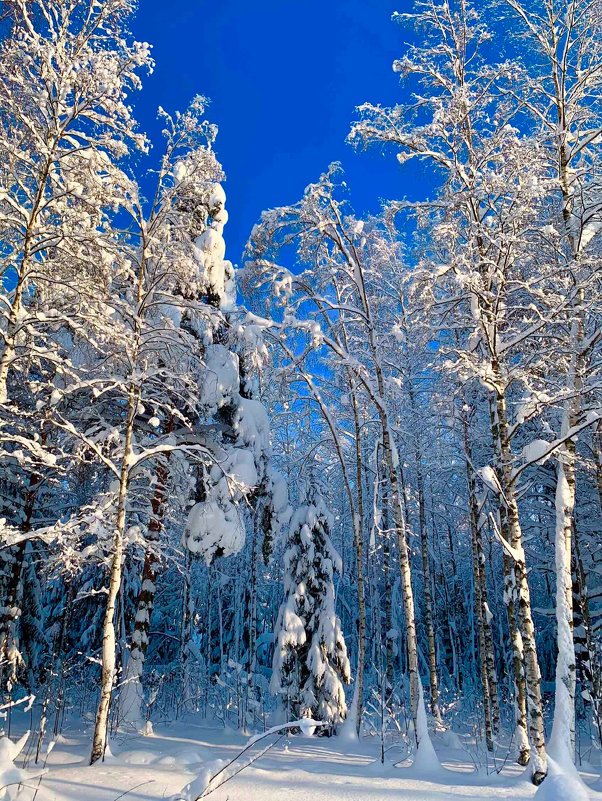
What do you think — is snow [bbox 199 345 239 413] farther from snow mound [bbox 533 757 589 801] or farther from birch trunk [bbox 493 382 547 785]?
snow mound [bbox 533 757 589 801]

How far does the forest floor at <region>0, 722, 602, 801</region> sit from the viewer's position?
5.63m

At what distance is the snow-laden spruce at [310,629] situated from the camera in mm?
11086

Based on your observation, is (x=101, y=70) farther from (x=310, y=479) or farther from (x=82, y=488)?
(x=82, y=488)

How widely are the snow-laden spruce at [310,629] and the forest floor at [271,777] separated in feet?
6.10

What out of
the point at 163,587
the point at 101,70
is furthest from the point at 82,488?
the point at 163,587

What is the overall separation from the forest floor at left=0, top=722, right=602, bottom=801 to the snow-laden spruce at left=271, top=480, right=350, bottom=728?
1.86 meters

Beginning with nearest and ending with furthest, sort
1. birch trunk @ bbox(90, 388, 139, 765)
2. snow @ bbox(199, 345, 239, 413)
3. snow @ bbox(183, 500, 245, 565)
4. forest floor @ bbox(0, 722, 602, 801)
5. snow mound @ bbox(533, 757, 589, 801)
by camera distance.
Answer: snow mound @ bbox(533, 757, 589, 801) → forest floor @ bbox(0, 722, 602, 801) → birch trunk @ bbox(90, 388, 139, 765) → snow @ bbox(183, 500, 245, 565) → snow @ bbox(199, 345, 239, 413)

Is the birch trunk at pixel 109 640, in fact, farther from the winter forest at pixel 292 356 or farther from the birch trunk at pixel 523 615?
the birch trunk at pixel 523 615

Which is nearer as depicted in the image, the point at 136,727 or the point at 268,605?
the point at 136,727

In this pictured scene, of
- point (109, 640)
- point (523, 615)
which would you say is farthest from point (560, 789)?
point (109, 640)

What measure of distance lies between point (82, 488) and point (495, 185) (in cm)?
1213

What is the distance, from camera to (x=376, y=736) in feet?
37.2

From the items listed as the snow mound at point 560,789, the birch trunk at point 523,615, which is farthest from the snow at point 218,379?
the snow mound at point 560,789

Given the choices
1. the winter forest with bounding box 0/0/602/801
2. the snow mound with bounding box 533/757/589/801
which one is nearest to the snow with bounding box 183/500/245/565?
the winter forest with bounding box 0/0/602/801
